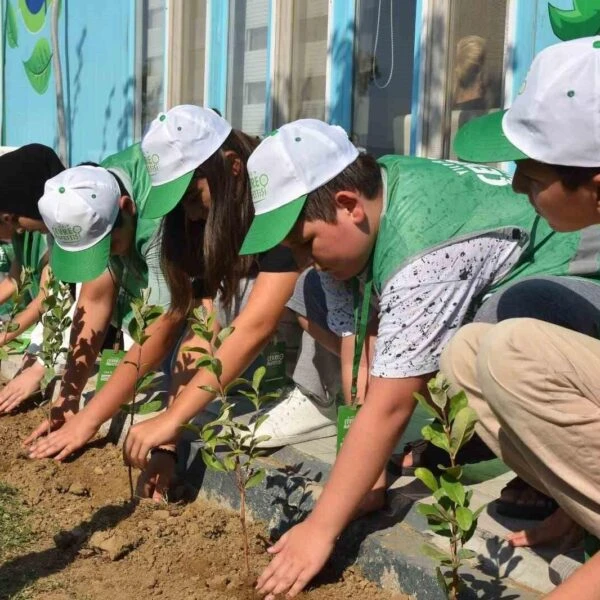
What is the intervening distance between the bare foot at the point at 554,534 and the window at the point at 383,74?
2654 millimetres

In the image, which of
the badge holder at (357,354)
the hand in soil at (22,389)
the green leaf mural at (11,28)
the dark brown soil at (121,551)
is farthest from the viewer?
the green leaf mural at (11,28)

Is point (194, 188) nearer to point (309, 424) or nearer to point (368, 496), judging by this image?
point (309, 424)

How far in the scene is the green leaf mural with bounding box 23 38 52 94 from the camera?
800 centimetres

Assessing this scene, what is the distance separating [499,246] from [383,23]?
98.6 inches

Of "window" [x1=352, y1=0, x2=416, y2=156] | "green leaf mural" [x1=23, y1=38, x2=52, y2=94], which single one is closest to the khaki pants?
"window" [x1=352, y1=0, x2=416, y2=156]

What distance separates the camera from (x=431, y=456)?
3.07 metres

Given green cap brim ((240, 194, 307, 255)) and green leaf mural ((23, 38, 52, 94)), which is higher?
green cap brim ((240, 194, 307, 255))

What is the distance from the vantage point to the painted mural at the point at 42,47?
291 inches

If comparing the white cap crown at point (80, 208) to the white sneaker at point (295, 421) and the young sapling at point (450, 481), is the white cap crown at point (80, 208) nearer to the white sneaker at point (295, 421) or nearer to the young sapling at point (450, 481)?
the white sneaker at point (295, 421)

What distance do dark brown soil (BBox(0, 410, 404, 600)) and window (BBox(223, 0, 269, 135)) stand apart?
9.86 feet

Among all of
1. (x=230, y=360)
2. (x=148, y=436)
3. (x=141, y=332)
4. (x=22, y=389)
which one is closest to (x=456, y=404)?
(x=230, y=360)

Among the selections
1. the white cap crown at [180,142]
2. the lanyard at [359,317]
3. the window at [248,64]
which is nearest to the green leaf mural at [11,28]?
the window at [248,64]

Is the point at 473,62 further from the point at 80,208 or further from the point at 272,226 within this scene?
the point at 272,226

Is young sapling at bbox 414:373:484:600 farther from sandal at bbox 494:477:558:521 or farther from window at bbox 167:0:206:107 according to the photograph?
window at bbox 167:0:206:107
